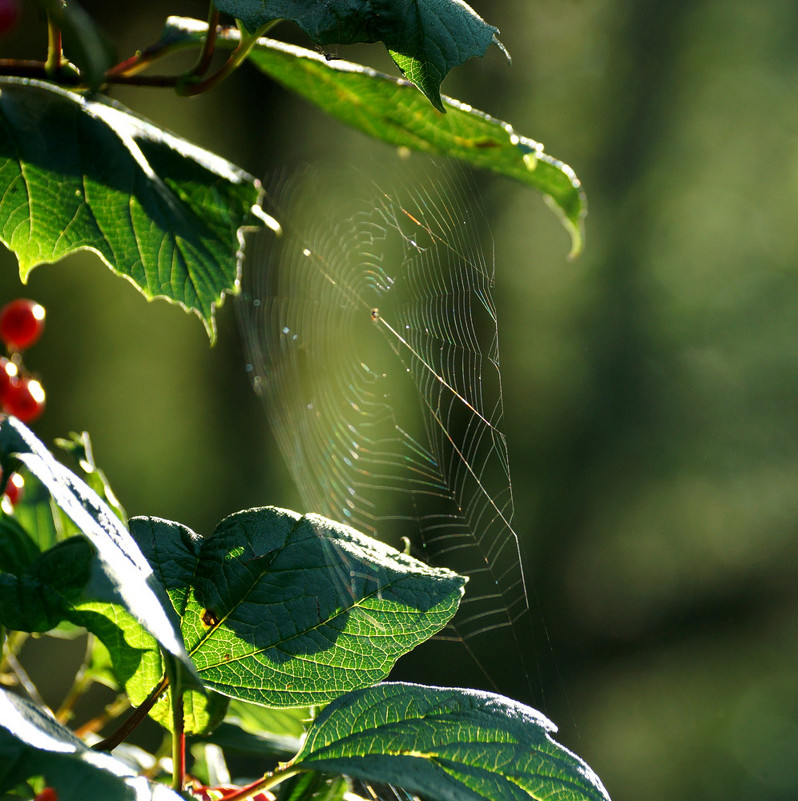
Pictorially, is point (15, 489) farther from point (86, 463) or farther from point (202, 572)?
point (202, 572)

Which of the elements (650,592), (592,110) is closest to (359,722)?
(650,592)

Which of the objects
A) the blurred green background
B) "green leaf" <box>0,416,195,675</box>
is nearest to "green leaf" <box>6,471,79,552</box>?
"green leaf" <box>0,416,195,675</box>

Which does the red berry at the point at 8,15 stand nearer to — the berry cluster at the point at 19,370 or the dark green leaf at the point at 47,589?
the dark green leaf at the point at 47,589

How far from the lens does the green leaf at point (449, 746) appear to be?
314 mm

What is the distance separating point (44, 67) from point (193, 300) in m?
0.16

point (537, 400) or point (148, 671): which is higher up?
point (148, 671)

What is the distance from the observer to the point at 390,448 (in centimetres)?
256

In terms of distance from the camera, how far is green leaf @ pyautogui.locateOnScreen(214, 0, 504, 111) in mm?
336

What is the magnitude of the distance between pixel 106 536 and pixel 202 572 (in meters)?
0.10

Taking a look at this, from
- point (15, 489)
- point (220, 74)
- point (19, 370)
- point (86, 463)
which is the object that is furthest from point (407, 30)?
point (19, 370)

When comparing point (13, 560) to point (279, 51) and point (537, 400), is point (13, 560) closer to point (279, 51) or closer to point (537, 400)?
point (279, 51)

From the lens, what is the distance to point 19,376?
79 cm

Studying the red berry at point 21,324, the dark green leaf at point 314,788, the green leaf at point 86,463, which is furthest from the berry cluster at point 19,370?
the dark green leaf at point 314,788

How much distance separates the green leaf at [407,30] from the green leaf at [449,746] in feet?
0.82
